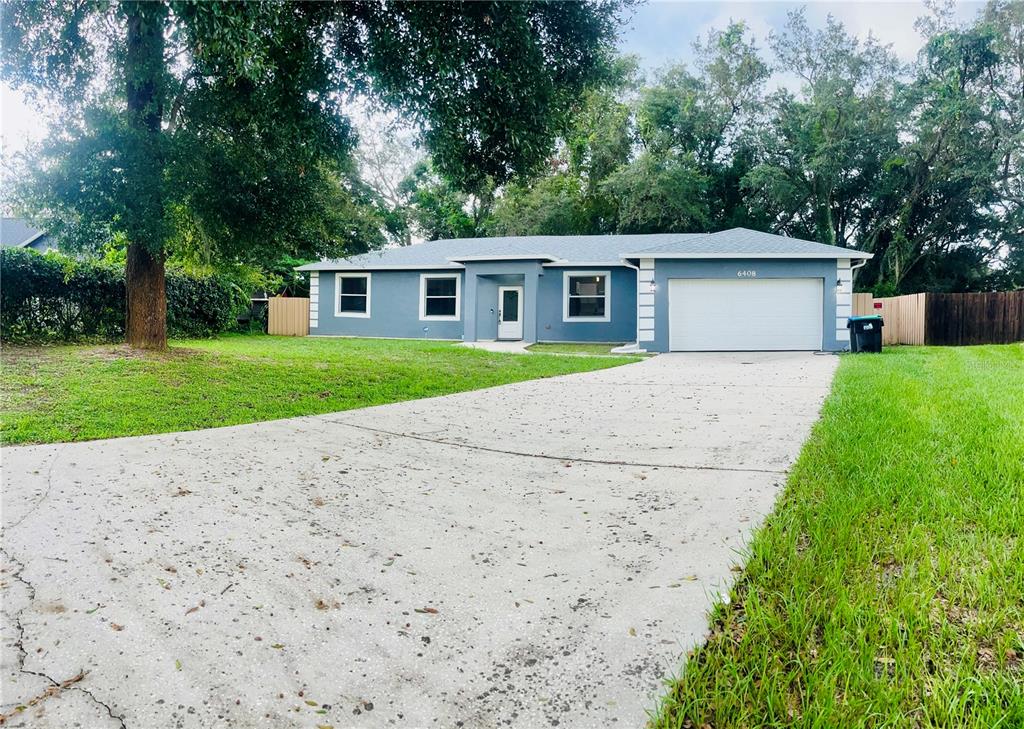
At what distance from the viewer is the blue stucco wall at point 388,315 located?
20639 millimetres

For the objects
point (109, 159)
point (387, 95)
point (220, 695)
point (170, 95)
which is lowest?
point (220, 695)

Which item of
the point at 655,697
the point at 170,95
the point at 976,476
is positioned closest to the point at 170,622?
the point at 655,697

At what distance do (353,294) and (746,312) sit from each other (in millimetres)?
12588

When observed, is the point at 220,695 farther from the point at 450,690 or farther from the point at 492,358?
the point at 492,358

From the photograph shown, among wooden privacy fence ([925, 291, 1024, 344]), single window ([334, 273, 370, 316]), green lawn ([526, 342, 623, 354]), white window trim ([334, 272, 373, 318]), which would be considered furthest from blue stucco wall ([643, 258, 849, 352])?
single window ([334, 273, 370, 316])

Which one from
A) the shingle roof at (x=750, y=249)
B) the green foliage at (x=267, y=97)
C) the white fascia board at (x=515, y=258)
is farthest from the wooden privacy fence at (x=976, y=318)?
the green foliage at (x=267, y=97)

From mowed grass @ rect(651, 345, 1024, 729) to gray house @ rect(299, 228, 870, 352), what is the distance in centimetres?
1160

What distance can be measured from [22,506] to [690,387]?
7.32m

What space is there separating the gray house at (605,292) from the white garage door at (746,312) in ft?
0.08

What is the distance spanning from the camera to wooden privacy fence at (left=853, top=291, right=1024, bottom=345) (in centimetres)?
1770

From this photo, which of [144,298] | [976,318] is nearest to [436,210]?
[976,318]

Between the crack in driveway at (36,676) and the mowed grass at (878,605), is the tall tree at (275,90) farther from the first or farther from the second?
the mowed grass at (878,605)

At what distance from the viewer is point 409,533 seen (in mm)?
3281

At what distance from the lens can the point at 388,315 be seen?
21.1 metres
